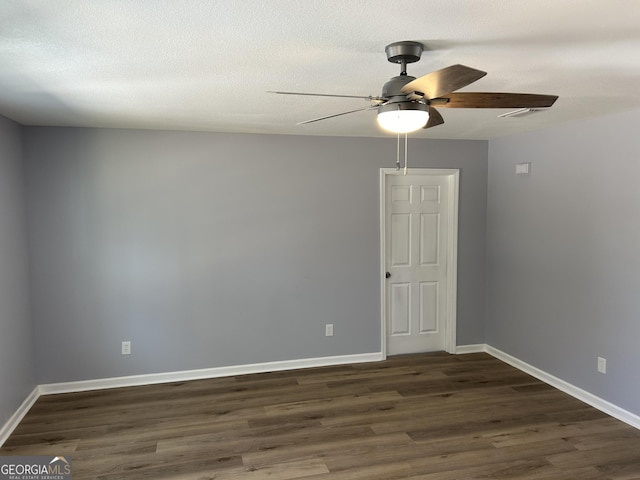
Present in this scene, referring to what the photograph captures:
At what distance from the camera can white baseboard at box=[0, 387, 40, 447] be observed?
320 cm

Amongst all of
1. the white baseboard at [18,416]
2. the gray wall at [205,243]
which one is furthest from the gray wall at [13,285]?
the gray wall at [205,243]

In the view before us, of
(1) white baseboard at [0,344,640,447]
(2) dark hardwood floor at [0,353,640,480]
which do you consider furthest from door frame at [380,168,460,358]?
(2) dark hardwood floor at [0,353,640,480]

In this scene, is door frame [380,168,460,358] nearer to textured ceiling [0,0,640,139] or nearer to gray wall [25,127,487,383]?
gray wall [25,127,487,383]

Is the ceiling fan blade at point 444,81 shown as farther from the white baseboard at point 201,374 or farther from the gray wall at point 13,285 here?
the white baseboard at point 201,374

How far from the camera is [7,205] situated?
11.3 feet

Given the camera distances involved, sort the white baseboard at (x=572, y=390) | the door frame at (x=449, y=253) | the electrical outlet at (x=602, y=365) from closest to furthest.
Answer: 1. the white baseboard at (x=572, y=390)
2. the electrical outlet at (x=602, y=365)
3. the door frame at (x=449, y=253)

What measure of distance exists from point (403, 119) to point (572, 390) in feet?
10.5

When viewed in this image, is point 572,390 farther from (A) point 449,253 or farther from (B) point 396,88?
(B) point 396,88

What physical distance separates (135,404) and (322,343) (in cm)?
182

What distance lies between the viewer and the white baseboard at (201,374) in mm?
4062

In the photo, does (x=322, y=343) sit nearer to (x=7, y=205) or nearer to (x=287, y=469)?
Result: (x=287, y=469)

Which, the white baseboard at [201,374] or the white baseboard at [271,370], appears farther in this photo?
the white baseboard at [201,374]

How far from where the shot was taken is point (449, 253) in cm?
498

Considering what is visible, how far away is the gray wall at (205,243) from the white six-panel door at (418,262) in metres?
0.19
